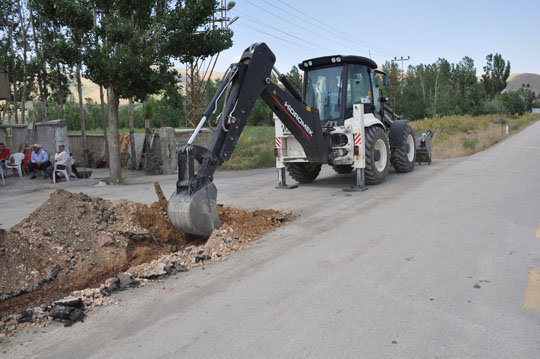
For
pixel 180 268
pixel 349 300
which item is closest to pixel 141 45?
pixel 180 268

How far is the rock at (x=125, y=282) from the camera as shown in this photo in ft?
15.3

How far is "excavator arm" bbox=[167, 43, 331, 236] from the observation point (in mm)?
5934

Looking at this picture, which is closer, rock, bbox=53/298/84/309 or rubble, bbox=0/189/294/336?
rock, bbox=53/298/84/309

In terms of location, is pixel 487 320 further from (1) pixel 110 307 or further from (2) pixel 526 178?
(2) pixel 526 178

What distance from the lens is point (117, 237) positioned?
5.86 meters

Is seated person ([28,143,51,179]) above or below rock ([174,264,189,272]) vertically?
above

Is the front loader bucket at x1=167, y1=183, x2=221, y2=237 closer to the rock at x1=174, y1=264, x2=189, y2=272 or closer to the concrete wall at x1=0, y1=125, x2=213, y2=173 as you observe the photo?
the rock at x1=174, y1=264, x2=189, y2=272

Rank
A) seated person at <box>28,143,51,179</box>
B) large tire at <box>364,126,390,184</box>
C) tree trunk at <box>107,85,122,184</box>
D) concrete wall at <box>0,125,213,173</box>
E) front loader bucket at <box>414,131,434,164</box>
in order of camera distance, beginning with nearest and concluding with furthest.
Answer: large tire at <box>364,126,390,184</box>, front loader bucket at <box>414,131,434,164</box>, tree trunk at <box>107,85,122,184</box>, seated person at <box>28,143,51,179</box>, concrete wall at <box>0,125,213,173</box>

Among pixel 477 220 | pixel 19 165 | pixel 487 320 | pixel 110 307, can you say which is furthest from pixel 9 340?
pixel 19 165

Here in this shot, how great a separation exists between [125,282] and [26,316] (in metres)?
1.00

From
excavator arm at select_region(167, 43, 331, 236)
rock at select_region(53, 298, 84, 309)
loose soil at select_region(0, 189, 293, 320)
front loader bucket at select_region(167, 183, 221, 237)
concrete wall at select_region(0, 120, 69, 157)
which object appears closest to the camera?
rock at select_region(53, 298, 84, 309)

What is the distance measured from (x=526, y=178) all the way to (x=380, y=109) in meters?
4.00

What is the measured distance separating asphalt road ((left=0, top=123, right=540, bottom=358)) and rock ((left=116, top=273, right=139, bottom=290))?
223mm

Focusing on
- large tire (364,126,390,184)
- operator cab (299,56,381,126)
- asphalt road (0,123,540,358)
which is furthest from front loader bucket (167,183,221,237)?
large tire (364,126,390,184)
